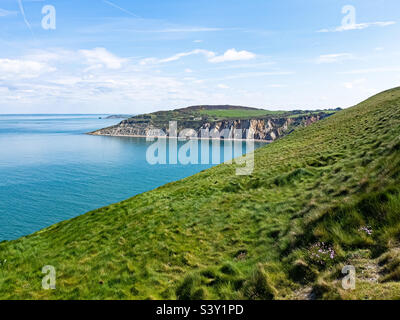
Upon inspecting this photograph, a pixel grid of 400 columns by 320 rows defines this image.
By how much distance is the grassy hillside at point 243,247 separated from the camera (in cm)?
714

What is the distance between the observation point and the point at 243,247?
36.9 ft

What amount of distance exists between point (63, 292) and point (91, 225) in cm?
1091

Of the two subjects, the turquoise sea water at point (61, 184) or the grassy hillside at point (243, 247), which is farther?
the turquoise sea water at point (61, 184)

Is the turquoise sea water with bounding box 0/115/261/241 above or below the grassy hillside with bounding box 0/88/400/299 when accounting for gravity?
below

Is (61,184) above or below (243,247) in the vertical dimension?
below

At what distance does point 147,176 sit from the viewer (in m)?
114

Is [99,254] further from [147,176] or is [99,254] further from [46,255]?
[147,176]

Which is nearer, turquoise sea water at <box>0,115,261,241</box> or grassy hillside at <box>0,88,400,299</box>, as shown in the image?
grassy hillside at <box>0,88,400,299</box>

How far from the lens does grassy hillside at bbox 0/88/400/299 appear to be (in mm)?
7137

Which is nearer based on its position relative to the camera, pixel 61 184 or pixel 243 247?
pixel 243 247

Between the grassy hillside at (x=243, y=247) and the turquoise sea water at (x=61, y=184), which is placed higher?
the grassy hillside at (x=243, y=247)
